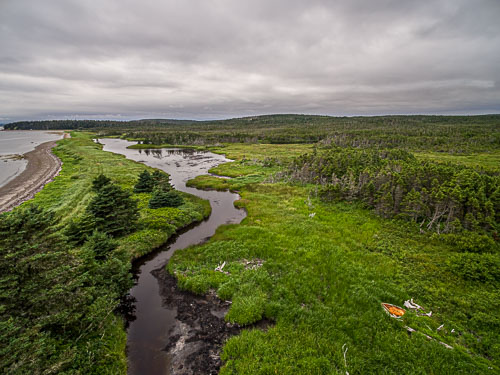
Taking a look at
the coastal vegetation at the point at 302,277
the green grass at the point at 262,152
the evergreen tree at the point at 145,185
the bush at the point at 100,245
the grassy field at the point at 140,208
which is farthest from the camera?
the green grass at the point at 262,152

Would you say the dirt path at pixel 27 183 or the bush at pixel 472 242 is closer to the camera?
the bush at pixel 472 242

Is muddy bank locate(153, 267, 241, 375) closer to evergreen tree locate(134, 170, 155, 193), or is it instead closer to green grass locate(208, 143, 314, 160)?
evergreen tree locate(134, 170, 155, 193)

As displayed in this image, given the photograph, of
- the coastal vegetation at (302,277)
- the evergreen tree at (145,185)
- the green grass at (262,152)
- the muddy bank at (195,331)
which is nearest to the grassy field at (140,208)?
the coastal vegetation at (302,277)

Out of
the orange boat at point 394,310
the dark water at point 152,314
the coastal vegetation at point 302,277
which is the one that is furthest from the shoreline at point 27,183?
the orange boat at point 394,310

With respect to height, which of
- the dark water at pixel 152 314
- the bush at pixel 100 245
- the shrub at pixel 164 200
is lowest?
the dark water at pixel 152 314

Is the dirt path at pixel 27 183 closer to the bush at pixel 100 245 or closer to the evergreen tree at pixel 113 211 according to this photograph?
the evergreen tree at pixel 113 211

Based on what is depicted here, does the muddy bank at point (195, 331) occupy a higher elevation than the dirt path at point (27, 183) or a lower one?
lower

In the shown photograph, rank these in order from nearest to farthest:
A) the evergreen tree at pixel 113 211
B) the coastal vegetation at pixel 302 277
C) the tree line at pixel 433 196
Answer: the coastal vegetation at pixel 302 277 < the evergreen tree at pixel 113 211 < the tree line at pixel 433 196

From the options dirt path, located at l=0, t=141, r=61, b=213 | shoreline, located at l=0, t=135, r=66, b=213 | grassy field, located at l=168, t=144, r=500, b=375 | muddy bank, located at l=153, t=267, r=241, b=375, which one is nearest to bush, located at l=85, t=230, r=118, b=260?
muddy bank, located at l=153, t=267, r=241, b=375

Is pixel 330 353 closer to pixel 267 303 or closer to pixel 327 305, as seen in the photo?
pixel 327 305
